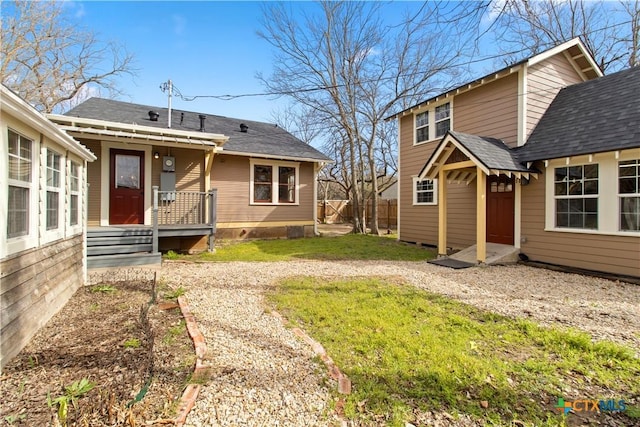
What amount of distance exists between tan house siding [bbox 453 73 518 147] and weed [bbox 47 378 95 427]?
357 inches

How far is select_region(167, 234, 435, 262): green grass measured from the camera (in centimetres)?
827

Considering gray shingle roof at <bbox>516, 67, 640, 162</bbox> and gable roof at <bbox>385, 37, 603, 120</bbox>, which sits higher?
gable roof at <bbox>385, 37, 603, 120</bbox>

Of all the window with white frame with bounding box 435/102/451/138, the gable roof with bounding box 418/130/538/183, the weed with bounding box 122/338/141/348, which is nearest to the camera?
the weed with bounding box 122/338/141/348

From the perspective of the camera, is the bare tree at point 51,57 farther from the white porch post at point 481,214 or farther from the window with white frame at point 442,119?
the white porch post at point 481,214

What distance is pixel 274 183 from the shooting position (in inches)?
455

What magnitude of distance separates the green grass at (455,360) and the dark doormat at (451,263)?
10.0 feet

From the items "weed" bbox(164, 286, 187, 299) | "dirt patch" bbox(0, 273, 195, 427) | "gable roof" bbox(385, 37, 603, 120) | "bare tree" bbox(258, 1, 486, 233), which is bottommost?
"dirt patch" bbox(0, 273, 195, 427)

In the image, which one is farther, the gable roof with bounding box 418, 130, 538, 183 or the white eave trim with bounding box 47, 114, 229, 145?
the white eave trim with bounding box 47, 114, 229, 145

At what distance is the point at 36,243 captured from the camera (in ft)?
11.1

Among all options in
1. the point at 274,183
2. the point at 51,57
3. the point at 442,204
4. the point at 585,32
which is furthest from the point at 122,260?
the point at 585,32

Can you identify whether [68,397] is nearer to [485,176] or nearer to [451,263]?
[451,263]

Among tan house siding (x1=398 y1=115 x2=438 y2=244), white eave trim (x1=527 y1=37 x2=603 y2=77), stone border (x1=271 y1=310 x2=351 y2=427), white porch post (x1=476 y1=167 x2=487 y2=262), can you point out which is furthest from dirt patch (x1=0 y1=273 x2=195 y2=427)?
white eave trim (x1=527 y1=37 x2=603 y2=77)

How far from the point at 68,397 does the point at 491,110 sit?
32.1 ft

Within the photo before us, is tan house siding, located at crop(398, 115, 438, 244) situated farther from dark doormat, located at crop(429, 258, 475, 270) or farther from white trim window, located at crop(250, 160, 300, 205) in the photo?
white trim window, located at crop(250, 160, 300, 205)
